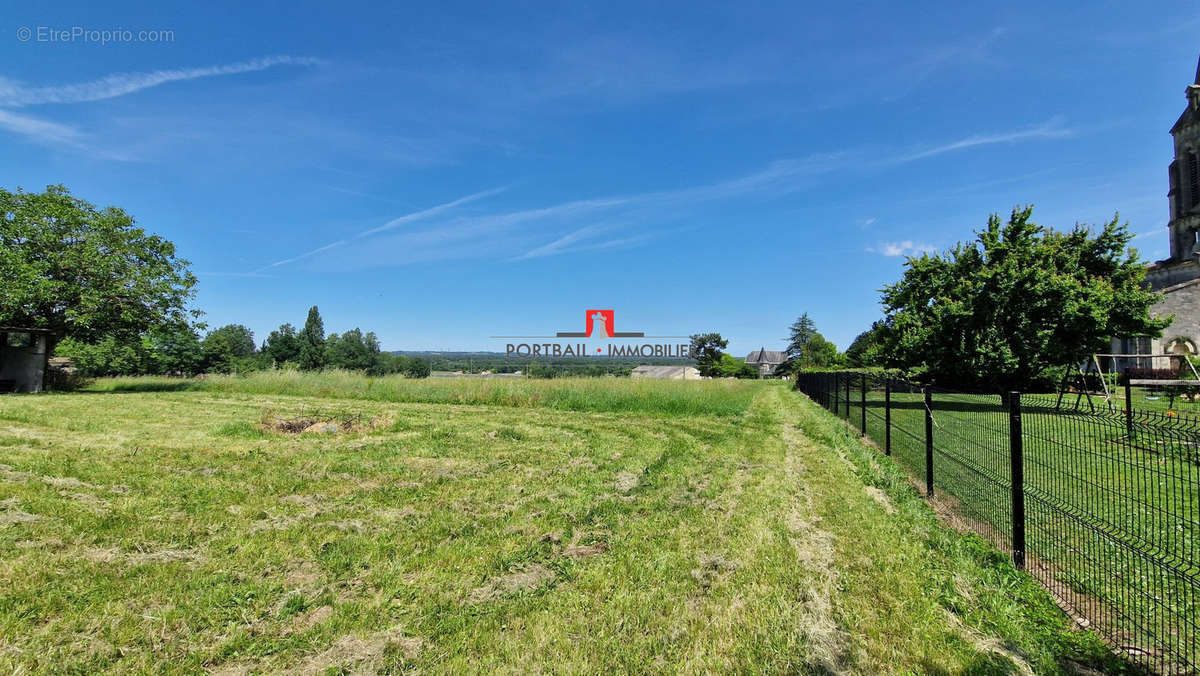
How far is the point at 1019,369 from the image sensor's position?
59.1ft

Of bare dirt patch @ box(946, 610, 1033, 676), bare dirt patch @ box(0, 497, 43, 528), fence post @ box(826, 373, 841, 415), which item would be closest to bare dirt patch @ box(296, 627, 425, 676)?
bare dirt patch @ box(946, 610, 1033, 676)

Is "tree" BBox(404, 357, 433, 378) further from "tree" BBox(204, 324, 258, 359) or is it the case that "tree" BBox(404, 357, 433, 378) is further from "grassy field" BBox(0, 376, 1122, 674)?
"tree" BBox(204, 324, 258, 359)

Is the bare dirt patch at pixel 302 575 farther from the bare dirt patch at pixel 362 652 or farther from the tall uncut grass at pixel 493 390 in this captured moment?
the tall uncut grass at pixel 493 390

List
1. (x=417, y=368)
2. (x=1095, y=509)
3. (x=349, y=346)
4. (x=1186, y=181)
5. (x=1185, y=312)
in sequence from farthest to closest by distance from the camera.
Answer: (x=349, y=346)
(x=1186, y=181)
(x=417, y=368)
(x=1185, y=312)
(x=1095, y=509)

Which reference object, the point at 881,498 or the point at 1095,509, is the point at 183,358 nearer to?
the point at 881,498

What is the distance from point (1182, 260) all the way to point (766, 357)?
65.2 m

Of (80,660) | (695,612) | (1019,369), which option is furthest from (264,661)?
(1019,369)

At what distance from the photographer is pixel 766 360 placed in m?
97.8

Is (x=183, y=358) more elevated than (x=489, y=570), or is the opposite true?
(x=183, y=358)

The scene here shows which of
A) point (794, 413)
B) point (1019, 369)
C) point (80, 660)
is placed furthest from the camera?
point (1019, 369)

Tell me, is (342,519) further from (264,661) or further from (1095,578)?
(1095,578)

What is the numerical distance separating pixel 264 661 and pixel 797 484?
5.66 meters

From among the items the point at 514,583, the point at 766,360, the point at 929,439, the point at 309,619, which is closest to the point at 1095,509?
the point at 929,439

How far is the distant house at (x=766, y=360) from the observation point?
94.7m
